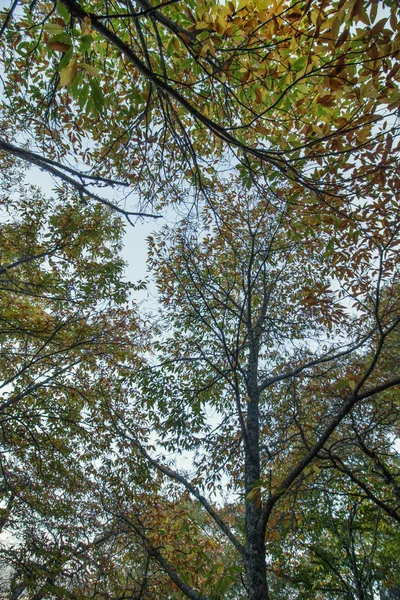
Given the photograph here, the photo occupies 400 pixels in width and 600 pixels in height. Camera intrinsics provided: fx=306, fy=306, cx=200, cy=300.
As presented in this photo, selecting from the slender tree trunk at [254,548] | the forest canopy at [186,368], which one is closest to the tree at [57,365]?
the forest canopy at [186,368]

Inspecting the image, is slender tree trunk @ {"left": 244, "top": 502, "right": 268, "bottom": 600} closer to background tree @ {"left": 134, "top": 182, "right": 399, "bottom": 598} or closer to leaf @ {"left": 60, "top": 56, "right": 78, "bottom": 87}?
background tree @ {"left": 134, "top": 182, "right": 399, "bottom": 598}

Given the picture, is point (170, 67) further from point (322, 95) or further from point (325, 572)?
point (325, 572)

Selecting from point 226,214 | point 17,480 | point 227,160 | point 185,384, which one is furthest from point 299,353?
point 17,480

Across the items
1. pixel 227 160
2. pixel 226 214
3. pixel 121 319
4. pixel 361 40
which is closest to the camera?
pixel 361 40

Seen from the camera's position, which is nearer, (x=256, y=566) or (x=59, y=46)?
(x=59, y=46)

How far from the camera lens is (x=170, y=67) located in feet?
11.4

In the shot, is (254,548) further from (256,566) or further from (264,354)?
(264,354)

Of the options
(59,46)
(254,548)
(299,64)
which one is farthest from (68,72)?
(254,548)

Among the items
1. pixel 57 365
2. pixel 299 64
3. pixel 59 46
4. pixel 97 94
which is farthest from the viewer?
pixel 57 365

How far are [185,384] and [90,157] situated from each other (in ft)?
12.3

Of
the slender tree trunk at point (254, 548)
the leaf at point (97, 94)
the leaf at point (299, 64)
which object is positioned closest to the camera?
the leaf at point (97, 94)

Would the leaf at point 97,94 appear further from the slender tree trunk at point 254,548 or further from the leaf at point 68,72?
the slender tree trunk at point 254,548

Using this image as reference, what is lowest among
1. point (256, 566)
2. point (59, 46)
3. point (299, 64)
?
point (256, 566)

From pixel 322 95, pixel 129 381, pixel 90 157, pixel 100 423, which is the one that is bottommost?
pixel 100 423
